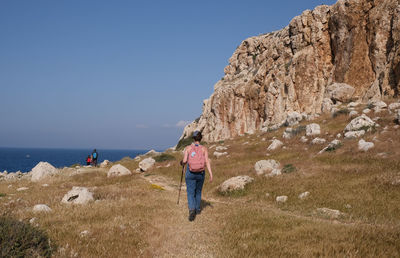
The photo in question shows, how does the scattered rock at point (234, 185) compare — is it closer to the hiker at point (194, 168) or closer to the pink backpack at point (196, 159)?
the hiker at point (194, 168)

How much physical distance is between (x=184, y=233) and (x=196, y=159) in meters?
2.64

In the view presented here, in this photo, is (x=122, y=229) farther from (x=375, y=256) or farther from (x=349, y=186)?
(x=349, y=186)

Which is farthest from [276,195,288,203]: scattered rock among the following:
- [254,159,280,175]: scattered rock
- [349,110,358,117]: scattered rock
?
[349,110,358,117]: scattered rock

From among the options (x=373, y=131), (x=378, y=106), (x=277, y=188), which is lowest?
(x=277, y=188)

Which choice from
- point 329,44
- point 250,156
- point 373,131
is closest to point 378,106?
point 373,131

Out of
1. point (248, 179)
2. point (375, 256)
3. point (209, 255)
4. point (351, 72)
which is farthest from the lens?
point (351, 72)

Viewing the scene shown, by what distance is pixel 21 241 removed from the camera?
199 inches

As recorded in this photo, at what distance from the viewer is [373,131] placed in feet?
64.3

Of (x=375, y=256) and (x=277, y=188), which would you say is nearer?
(x=375, y=256)

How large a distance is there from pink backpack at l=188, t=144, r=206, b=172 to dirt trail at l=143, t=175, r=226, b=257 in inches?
67.4

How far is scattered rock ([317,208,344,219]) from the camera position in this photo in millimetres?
8784

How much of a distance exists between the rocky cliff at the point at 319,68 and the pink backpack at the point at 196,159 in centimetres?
3036

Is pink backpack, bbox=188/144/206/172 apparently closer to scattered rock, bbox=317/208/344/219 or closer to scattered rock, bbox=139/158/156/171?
scattered rock, bbox=317/208/344/219

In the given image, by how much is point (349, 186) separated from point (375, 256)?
6983 millimetres
